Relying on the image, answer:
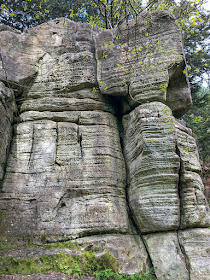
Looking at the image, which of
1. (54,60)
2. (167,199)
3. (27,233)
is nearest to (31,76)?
(54,60)

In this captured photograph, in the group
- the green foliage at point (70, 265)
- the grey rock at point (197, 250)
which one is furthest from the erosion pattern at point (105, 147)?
the green foliage at point (70, 265)

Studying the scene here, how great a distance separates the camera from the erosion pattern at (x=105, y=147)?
6633 millimetres

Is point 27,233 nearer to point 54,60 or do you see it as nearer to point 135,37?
point 54,60

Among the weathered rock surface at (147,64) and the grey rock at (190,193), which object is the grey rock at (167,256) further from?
the weathered rock surface at (147,64)

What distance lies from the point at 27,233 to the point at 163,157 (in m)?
4.31

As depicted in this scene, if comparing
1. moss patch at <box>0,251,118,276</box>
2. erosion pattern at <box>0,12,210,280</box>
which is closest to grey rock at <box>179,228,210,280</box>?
erosion pattern at <box>0,12,210,280</box>

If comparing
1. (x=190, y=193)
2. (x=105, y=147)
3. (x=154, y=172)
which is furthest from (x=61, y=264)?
(x=190, y=193)

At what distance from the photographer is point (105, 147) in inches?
312

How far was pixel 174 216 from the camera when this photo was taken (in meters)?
Result: 6.52

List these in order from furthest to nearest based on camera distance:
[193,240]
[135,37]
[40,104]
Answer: [40,104]
[135,37]
[193,240]

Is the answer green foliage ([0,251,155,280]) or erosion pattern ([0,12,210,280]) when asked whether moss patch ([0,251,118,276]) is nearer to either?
green foliage ([0,251,155,280])

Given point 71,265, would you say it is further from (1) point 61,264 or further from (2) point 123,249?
(2) point 123,249

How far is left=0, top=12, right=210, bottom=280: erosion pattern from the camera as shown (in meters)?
6.63

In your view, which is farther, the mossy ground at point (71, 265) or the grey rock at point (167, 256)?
the grey rock at point (167, 256)
